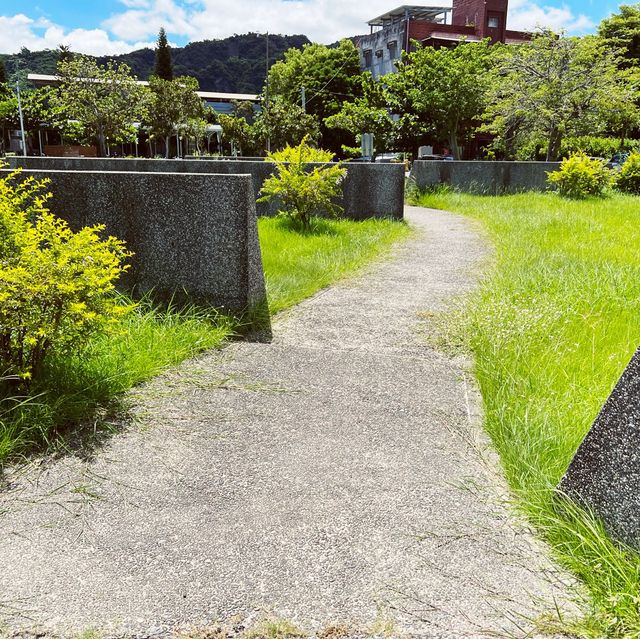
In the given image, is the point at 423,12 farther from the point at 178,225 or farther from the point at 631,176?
the point at 178,225

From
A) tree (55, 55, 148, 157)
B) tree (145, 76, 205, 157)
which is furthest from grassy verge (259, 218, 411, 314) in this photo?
tree (145, 76, 205, 157)

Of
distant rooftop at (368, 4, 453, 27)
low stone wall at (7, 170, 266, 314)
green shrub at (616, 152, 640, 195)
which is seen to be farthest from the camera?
distant rooftop at (368, 4, 453, 27)

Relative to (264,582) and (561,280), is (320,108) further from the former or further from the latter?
(264,582)

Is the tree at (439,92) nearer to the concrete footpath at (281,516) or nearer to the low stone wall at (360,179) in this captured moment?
the low stone wall at (360,179)

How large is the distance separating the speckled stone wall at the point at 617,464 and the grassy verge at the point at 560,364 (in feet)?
0.22

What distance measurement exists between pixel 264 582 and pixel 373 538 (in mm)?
436

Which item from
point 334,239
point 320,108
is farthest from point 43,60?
point 334,239

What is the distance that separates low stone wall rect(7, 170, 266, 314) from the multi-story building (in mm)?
55083

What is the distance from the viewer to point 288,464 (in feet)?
9.39

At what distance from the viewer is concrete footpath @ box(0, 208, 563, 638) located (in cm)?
197

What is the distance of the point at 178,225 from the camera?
15.6ft

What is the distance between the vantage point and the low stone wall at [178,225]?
4.64m

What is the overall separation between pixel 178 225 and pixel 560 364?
9.17ft

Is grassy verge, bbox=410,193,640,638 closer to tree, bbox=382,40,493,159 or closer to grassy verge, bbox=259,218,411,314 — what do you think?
grassy verge, bbox=259,218,411,314
